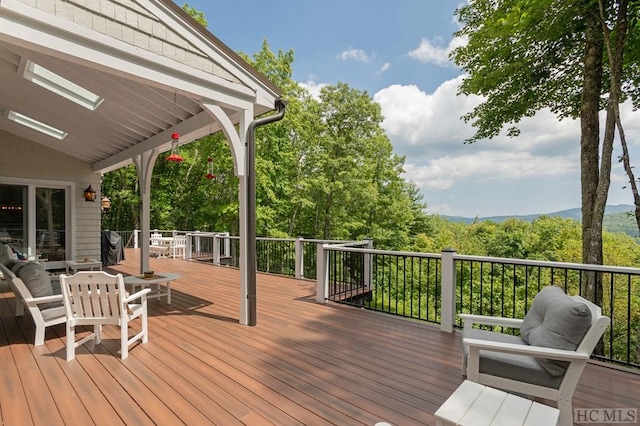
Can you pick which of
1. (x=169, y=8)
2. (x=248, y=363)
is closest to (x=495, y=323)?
(x=248, y=363)

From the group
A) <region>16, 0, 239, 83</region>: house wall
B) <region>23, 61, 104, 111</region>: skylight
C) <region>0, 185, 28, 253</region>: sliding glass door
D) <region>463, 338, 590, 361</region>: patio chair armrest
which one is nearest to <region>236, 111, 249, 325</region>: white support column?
<region>16, 0, 239, 83</region>: house wall

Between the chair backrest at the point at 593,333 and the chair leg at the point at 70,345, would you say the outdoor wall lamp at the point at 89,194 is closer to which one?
the chair leg at the point at 70,345

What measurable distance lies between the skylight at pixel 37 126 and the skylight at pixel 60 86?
7.23 feet

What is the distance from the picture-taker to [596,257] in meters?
6.31

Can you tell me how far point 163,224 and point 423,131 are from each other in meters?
18.3

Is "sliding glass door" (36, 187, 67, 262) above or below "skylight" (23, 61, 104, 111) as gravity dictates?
below

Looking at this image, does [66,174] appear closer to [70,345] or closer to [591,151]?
[70,345]

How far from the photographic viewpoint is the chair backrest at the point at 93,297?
318 centimetres

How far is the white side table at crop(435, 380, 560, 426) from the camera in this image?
147 centimetres

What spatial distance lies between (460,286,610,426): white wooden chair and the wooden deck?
45cm

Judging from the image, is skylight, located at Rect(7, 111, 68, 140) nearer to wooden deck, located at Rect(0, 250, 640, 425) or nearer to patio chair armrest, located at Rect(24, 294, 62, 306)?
wooden deck, located at Rect(0, 250, 640, 425)

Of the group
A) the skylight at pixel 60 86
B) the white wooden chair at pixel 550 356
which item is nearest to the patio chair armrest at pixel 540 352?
the white wooden chair at pixel 550 356
